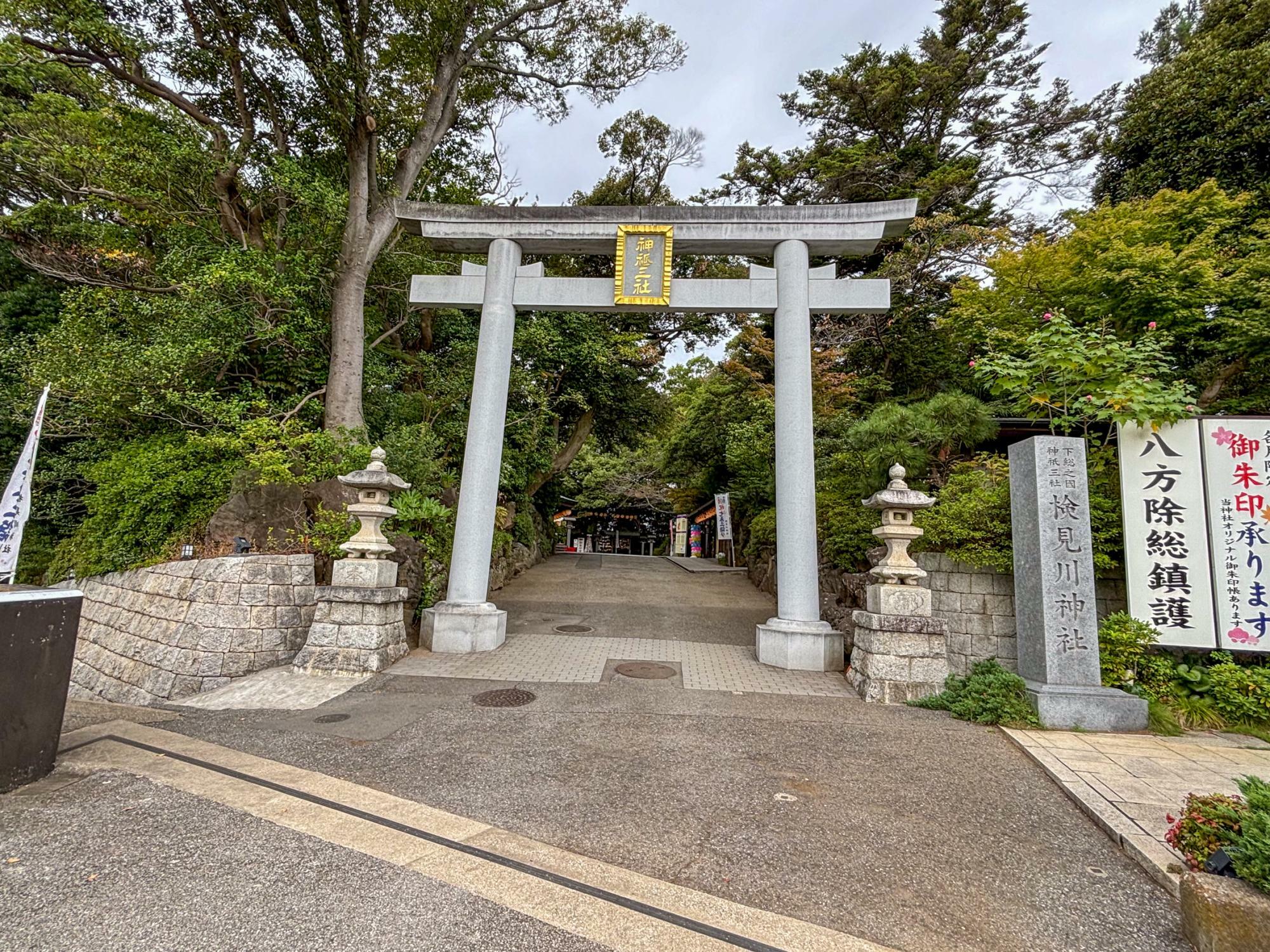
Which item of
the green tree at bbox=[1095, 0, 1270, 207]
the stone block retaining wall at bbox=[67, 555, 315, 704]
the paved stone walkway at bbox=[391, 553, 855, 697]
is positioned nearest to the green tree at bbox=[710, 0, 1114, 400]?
the green tree at bbox=[1095, 0, 1270, 207]

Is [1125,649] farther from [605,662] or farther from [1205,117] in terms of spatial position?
[1205,117]

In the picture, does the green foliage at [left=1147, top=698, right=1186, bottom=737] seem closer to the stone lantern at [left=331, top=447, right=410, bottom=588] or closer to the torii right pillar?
the torii right pillar

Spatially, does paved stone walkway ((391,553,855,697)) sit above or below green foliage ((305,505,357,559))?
below

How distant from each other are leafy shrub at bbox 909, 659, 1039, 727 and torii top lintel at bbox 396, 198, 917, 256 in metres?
5.60

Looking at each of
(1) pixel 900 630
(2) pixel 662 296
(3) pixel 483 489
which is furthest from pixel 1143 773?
(3) pixel 483 489

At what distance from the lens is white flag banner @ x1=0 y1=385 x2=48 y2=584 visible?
6.64m

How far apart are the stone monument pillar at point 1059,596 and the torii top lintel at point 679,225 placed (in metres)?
3.73

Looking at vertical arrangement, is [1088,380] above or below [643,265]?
below

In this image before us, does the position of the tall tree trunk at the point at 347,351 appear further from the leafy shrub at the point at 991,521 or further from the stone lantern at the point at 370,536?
the leafy shrub at the point at 991,521

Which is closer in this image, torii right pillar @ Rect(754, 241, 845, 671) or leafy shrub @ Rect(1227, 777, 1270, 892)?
leafy shrub @ Rect(1227, 777, 1270, 892)

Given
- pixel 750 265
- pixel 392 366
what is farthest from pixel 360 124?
pixel 750 265

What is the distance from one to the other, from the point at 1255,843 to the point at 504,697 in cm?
497

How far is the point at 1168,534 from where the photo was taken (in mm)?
5012

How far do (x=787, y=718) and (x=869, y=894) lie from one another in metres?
2.45
